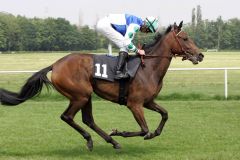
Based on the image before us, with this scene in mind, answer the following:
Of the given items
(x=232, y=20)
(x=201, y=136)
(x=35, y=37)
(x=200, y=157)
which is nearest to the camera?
(x=200, y=157)

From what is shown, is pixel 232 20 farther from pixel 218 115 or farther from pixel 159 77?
pixel 159 77

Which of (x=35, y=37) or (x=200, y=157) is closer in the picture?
(x=200, y=157)

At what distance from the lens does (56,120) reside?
34.0ft

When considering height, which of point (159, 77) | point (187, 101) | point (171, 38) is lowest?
point (187, 101)

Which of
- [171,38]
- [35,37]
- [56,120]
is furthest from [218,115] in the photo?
[35,37]

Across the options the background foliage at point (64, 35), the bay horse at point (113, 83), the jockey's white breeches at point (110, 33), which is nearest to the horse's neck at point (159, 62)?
the bay horse at point (113, 83)

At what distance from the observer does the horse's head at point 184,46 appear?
675 cm

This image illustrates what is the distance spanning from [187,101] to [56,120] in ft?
16.3

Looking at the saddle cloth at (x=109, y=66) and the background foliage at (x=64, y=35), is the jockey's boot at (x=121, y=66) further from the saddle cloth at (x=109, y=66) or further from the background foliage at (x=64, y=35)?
the background foliage at (x=64, y=35)

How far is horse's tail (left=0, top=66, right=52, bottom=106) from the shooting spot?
6859mm

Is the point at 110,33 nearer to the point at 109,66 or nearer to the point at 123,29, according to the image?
the point at 123,29

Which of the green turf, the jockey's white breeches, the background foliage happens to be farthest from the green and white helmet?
the background foliage

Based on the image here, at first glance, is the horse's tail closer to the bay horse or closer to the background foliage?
the bay horse

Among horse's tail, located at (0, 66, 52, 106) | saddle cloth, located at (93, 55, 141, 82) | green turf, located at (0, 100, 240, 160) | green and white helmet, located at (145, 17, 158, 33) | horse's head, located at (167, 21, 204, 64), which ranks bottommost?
green turf, located at (0, 100, 240, 160)
